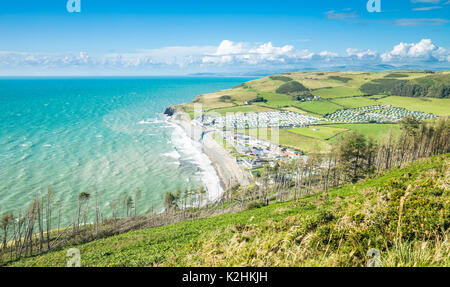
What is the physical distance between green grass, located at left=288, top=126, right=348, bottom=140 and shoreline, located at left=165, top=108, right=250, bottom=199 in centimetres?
3771

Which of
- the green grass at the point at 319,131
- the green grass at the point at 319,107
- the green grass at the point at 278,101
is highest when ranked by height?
the green grass at the point at 278,101

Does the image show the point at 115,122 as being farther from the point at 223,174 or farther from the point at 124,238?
the point at 124,238

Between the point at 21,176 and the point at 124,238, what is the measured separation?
49.3 metres

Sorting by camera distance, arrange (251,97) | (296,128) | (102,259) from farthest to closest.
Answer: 1. (251,97)
2. (296,128)
3. (102,259)

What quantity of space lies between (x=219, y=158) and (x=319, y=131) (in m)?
48.9

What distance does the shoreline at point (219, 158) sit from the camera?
62947mm

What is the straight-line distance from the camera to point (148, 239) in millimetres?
29672

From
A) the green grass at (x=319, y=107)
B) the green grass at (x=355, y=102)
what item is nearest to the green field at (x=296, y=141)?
the green grass at (x=319, y=107)

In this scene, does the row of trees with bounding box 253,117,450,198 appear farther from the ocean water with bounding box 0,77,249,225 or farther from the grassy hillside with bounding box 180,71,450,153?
the grassy hillside with bounding box 180,71,450,153

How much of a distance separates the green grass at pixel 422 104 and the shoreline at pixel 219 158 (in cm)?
11401

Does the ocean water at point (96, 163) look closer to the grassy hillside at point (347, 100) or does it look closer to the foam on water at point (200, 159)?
the foam on water at point (200, 159)

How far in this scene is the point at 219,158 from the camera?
78.9 meters

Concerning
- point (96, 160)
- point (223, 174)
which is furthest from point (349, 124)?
point (96, 160)

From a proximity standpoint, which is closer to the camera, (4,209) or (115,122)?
(4,209)
